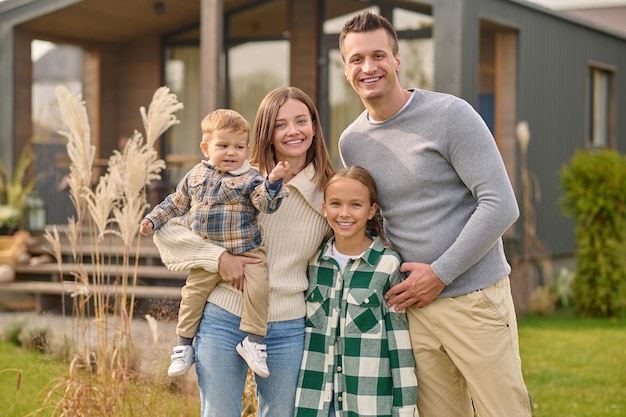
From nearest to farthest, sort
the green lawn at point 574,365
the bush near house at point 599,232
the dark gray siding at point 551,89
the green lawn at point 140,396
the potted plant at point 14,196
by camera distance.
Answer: the green lawn at point 140,396, the green lawn at point 574,365, the potted plant at point 14,196, the bush near house at point 599,232, the dark gray siding at point 551,89

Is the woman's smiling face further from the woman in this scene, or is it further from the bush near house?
the bush near house

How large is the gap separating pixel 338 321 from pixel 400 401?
37cm

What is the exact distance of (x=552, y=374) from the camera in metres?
7.34

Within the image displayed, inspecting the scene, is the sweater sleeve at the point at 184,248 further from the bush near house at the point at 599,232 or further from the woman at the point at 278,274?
the bush near house at the point at 599,232

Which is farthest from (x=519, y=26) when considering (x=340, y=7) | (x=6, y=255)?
(x=6, y=255)

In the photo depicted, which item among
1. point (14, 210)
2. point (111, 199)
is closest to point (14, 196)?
point (14, 210)

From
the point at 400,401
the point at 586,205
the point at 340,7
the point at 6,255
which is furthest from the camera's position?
the point at 340,7

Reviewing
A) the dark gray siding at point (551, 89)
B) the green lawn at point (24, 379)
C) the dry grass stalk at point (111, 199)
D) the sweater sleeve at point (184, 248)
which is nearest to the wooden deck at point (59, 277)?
the green lawn at point (24, 379)

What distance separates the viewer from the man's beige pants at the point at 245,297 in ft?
10.3

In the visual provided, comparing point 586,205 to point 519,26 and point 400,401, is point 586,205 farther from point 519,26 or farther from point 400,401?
point 400,401

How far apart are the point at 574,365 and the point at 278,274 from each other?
5197 mm

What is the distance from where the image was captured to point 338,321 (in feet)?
10.9

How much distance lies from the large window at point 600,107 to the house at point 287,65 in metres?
0.44

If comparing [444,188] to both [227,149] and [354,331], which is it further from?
[227,149]
